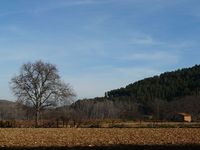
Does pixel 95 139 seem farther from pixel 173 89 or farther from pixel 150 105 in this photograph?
pixel 173 89

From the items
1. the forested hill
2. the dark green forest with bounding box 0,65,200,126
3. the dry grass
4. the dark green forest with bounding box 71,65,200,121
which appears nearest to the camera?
the dry grass

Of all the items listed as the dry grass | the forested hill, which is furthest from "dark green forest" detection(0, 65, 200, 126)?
the dry grass

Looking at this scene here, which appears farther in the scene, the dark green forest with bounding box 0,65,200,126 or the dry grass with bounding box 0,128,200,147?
the dark green forest with bounding box 0,65,200,126

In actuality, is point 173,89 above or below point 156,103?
above

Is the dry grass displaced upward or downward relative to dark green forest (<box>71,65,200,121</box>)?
Result: downward

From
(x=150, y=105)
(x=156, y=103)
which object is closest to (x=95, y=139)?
(x=156, y=103)

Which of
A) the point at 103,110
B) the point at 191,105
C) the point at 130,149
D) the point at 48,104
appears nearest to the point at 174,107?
the point at 191,105

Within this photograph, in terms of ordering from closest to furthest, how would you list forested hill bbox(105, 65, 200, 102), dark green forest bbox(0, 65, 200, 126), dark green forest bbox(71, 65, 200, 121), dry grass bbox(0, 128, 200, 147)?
dry grass bbox(0, 128, 200, 147), dark green forest bbox(0, 65, 200, 126), dark green forest bbox(71, 65, 200, 121), forested hill bbox(105, 65, 200, 102)

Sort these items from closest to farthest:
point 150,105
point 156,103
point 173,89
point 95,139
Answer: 1. point 95,139
2. point 156,103
3. point 150,105
4. point 173,89

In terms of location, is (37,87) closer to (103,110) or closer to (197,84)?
(103,110)

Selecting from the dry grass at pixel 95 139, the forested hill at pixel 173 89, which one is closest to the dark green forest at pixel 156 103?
the forested hill at pixel 173 89

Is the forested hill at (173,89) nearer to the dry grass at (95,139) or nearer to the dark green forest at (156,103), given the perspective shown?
the dark green forest at (156,103)

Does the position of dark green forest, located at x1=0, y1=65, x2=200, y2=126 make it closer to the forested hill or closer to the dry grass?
the forested hill

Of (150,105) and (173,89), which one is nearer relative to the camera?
(150,105)
